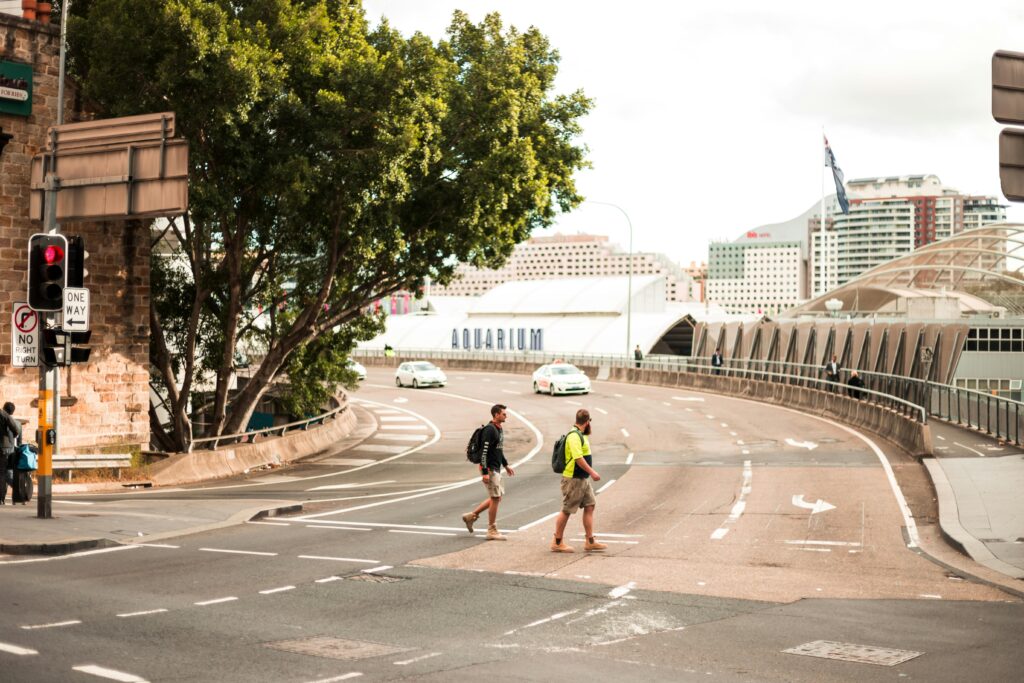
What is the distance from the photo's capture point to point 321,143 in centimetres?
2709

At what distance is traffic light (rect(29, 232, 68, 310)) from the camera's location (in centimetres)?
1683

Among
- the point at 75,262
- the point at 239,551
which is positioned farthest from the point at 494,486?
the point at 75,262

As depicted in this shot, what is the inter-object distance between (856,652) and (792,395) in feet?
122

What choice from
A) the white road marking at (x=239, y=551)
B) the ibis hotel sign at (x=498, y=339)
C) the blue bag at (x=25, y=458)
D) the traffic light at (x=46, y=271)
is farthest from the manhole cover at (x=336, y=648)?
the ibis hotel sign at (x=498, y=339)

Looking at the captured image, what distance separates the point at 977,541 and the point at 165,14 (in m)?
18.9

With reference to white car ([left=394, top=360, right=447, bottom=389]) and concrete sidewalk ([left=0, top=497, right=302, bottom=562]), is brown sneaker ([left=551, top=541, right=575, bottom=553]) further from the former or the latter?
white car ([left=394, top=360, right=447, bottom=389])

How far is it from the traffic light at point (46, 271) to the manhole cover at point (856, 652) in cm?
1190

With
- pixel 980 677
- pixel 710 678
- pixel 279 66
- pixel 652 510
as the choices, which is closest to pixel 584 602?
pixel 710 678

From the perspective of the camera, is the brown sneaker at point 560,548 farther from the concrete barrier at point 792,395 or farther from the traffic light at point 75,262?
the concrete barrier at point 792,395

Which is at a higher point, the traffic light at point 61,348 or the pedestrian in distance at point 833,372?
the traffic light at point 61,348

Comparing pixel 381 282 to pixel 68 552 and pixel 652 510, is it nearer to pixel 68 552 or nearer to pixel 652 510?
pixel 652 510

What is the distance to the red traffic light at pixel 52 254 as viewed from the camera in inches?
666

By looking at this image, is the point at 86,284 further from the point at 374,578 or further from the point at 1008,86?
the point at 1008,86

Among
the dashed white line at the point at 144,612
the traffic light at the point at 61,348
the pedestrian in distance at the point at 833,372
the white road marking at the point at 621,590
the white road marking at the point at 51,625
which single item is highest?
the traffic light at the point at 61,348
